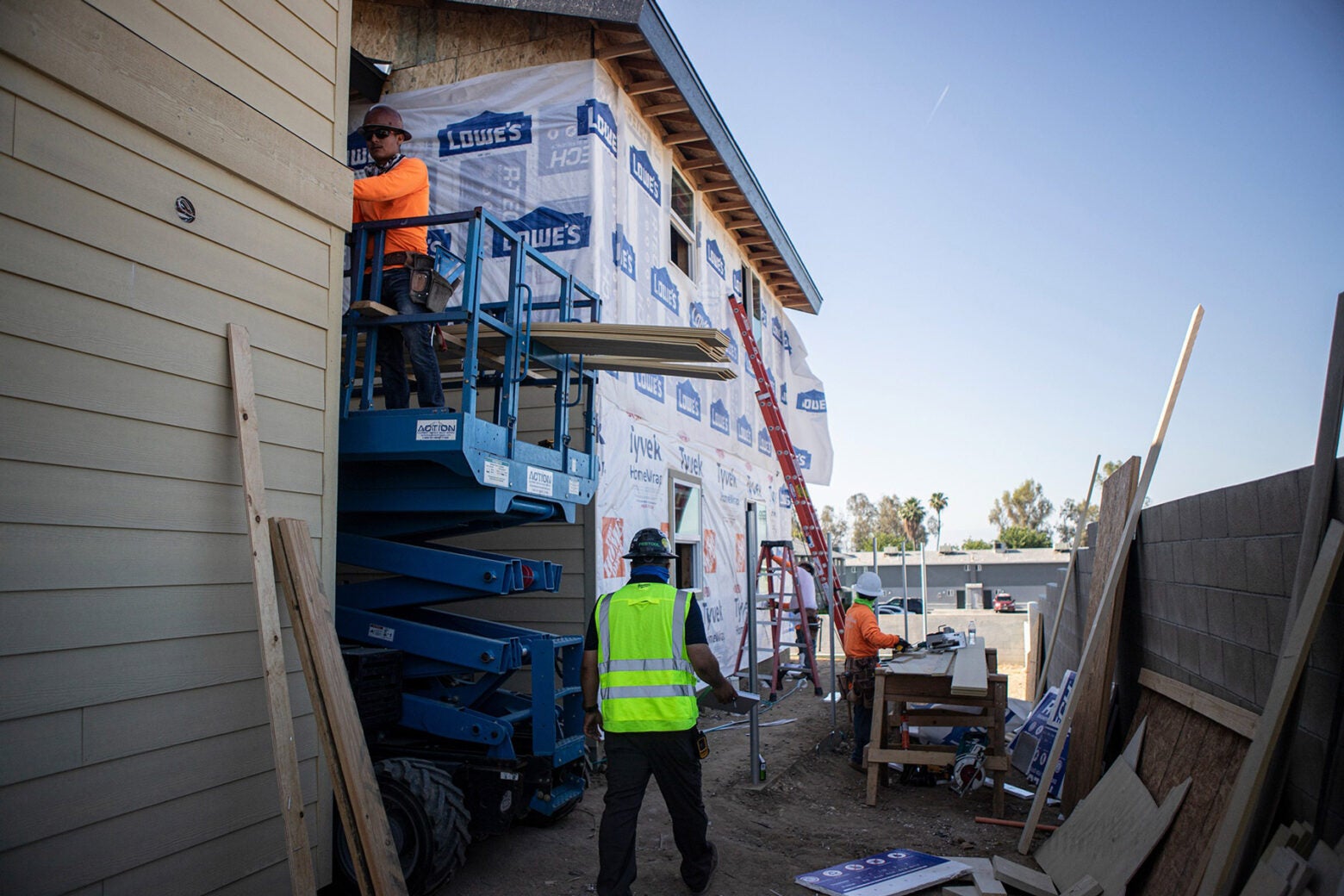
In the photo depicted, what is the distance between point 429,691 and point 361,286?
8.16 ft

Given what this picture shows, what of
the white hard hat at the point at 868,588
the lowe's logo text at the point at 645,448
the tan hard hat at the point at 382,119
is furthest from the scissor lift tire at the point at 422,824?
the white hard hat at the point at 868,588

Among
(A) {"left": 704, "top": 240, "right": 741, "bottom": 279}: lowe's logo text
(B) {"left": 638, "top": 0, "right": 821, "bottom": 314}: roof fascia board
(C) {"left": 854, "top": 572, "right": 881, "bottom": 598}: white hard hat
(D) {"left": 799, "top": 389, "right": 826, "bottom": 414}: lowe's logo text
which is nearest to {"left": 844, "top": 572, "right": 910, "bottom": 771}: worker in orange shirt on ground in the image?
(C) {"left": 854, "top": 572, "right": 881, "bottom": 598}: white hard hat

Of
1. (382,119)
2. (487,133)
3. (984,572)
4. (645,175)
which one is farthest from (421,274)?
(984,572)

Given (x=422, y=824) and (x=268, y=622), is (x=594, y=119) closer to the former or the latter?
(x=268, y=622)

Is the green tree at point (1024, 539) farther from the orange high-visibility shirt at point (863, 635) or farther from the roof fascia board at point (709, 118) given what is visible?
the orange high-visibility shirt at point (863, 635)

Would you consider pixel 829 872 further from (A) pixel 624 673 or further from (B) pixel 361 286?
(B) pixel 361 286

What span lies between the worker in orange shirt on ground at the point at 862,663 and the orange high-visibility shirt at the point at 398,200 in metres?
4.89

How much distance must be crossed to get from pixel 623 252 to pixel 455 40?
9.35ft

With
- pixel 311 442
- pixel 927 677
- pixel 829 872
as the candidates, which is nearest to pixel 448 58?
pixel 311 442

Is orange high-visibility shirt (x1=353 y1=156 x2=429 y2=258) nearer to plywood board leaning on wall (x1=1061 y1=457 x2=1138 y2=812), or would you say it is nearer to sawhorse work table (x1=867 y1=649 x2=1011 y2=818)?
sawhorse work table (x1=867 y1=649 x2=1011 y2=818)

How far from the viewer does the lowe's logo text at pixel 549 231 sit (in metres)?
7.84

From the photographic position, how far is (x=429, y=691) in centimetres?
512

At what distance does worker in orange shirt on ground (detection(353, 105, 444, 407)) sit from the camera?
4957 millimetres

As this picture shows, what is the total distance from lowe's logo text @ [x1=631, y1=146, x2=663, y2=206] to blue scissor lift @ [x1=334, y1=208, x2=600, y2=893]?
13.2 ft
